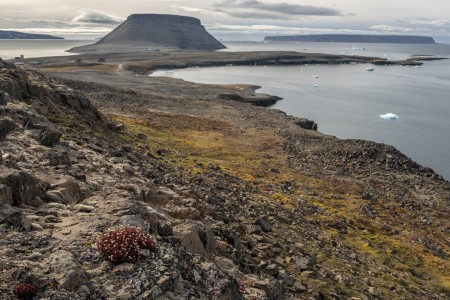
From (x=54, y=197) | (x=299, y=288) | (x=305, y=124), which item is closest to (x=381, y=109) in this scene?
(x=305, y=124)

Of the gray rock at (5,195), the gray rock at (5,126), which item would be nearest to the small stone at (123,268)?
the gray rock at (5,195)

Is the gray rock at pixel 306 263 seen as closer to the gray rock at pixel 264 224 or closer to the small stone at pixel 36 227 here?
the gray rock at pixel 264 224

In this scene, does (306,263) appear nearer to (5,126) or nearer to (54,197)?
(54,197)

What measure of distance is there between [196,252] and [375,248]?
16724 mm

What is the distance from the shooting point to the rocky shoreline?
36.4 feet

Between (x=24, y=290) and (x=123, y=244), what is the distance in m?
2.59

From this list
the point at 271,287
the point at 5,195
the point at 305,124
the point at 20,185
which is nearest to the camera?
the point at 5,195

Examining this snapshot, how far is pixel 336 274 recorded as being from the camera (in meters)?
20.2


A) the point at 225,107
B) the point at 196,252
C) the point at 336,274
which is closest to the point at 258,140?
the point at 225,107

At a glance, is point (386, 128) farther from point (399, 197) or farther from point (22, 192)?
point (22, 192)

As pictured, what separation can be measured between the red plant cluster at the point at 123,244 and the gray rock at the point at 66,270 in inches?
31.8

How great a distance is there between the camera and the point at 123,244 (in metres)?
11.1

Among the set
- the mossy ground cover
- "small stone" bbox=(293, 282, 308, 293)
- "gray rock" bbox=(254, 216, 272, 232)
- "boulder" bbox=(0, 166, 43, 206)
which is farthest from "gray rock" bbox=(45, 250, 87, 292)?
"gray rock" bbox=(254, 216, 272, 232)

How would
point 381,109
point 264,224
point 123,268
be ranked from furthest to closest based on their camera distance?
point 381,109 → point 264,224 → point 123,268
